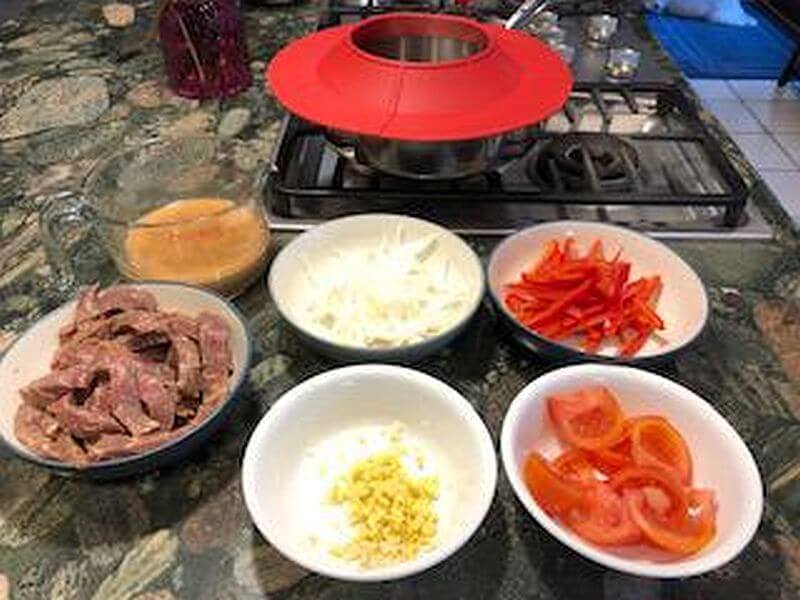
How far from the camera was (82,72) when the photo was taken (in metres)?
1.16

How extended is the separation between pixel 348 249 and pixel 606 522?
39 cm

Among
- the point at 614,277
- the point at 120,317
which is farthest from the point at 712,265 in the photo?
the point at 120,317

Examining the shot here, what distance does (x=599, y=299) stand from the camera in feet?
2.16

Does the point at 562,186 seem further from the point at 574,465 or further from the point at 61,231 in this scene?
the point at 61,231

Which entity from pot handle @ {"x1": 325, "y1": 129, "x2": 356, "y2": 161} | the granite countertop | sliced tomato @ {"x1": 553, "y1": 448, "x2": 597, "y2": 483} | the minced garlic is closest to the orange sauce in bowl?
the granite countertop

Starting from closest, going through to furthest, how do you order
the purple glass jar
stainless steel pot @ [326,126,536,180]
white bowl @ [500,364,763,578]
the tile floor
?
white bowl @ [500,364,763,578]
stainless steel pot @ [326,126,536,180]
the purple glass jar
the tile floor

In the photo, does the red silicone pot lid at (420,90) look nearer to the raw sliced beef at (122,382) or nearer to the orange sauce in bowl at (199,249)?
the orange sauce in bowl at (199,249)

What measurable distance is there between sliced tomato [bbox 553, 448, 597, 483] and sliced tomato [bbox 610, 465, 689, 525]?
0.02 metres

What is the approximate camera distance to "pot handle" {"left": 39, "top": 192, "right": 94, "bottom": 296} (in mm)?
722

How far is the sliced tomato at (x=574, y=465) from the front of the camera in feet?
1.73

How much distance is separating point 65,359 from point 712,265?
0.65m

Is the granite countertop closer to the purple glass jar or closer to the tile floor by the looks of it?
the purple glass jar

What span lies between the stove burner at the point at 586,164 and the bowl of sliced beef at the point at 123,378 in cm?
45

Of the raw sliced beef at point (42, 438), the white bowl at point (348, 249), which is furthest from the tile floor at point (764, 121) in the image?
the raw sliced beef at point (42, 438)
